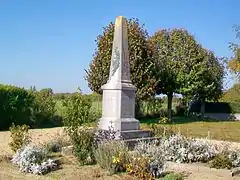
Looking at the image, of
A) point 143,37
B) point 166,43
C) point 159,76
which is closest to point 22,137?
point 143,37

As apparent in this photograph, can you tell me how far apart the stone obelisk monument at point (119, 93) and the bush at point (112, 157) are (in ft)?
9.99

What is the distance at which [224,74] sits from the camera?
3697cm

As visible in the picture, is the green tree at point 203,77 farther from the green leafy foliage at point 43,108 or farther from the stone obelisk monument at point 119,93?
the stone obelisk monument at point 119,93

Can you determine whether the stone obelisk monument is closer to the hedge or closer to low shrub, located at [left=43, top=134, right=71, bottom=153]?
low shrub, located at [left=43, top=134, right=71, bottom=153]

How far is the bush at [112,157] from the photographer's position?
817cm

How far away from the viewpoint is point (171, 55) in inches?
1299

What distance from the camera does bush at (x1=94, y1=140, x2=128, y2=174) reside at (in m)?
8.17

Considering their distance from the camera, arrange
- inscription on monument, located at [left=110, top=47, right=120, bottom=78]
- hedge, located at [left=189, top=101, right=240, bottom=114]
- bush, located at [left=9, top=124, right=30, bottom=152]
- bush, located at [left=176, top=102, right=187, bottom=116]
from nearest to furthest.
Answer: bush, located at [left=9, top=124, right=30, bottom=152], inscription on monument, located at [left=110, top=47, right=120, bottom=78], bush, located at [left=176, top=102, right=187, bottom=116], hedge, located at [left=189, top=101, right=240, bottom=114]

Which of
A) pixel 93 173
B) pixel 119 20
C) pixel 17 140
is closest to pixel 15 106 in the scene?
pixel 119 20

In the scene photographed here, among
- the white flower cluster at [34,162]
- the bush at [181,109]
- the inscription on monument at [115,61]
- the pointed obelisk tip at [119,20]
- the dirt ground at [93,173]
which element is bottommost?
the dirt ground at [93,173]

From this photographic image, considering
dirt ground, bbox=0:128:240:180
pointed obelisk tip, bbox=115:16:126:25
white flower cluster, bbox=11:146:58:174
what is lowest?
dirt ground, bbox=0:128:240:180

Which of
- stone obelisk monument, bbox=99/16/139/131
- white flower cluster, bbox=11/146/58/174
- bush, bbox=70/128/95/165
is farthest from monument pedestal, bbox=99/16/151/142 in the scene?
white flower cluster, bbox=11/146/58/174

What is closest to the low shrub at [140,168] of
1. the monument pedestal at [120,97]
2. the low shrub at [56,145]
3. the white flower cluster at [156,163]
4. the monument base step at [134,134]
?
the white flower cluster at [156,163]

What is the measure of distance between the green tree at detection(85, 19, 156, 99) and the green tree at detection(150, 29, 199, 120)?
3.46 meters
